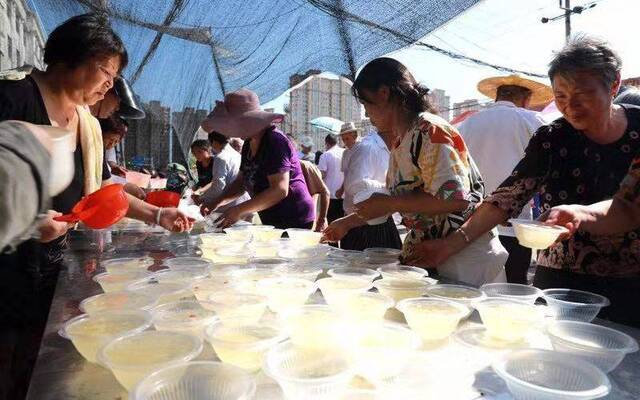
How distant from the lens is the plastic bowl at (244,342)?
965 mm

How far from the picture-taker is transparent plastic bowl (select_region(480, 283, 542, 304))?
1.37 metres

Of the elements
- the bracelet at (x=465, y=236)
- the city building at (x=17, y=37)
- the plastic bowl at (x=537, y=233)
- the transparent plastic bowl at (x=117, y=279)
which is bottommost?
the transparent plastic bowl at (x=117, y=279)

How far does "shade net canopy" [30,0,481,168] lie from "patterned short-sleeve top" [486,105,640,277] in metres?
2.65

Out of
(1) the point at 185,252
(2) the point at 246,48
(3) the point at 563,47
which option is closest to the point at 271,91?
(2) the point at 246,48

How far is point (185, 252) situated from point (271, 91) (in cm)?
506

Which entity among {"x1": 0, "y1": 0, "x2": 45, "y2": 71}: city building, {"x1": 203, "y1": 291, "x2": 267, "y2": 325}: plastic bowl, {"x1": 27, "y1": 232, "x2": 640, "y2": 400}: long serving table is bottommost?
{"x1": 27, "y1": 232, "x2": 640, "y2": 400}: long serving table

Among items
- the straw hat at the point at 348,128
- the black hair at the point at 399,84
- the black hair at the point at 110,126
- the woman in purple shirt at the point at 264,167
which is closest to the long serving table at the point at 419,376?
the black hair at the point at 399,84

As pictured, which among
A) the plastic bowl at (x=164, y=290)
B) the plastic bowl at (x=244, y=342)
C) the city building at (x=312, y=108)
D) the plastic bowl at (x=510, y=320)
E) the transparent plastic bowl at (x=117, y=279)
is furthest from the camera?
the city building at (x=312, y=108)

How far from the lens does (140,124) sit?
927 centimetres

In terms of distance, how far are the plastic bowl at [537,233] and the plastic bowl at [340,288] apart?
1.91ft

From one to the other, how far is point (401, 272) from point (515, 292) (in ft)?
1.35

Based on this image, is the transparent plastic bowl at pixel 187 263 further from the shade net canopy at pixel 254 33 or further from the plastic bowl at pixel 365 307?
the shade net canopy at pixel 254 33

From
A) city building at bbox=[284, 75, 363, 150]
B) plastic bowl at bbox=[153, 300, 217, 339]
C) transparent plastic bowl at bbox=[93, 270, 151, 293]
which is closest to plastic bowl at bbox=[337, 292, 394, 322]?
plastic bowl at bbox=[153, 300, 217, 339]

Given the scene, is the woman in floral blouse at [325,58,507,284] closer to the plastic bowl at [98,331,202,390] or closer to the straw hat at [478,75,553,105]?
the plastic bowl at [98,331,202,390]
